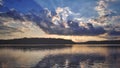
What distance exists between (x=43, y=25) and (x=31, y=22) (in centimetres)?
61

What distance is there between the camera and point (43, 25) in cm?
1619

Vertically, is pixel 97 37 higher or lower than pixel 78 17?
lower

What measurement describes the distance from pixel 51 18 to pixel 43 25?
522mm

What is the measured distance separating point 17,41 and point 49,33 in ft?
5.27

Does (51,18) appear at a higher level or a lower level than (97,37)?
higher

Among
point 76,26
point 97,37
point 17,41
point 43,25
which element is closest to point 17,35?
point 17,41

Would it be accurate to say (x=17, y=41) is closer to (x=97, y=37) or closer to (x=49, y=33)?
(x=49, y=33)

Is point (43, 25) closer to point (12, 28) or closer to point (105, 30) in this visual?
point (12, 28)

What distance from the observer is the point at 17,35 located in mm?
15984

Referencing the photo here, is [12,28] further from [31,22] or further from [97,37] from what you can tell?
[97,37]

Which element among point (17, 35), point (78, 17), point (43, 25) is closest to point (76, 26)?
point (78, 17)

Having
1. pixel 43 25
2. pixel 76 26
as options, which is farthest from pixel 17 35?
pixel 76 26

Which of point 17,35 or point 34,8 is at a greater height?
point 34,8

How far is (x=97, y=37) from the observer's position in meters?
16.0
